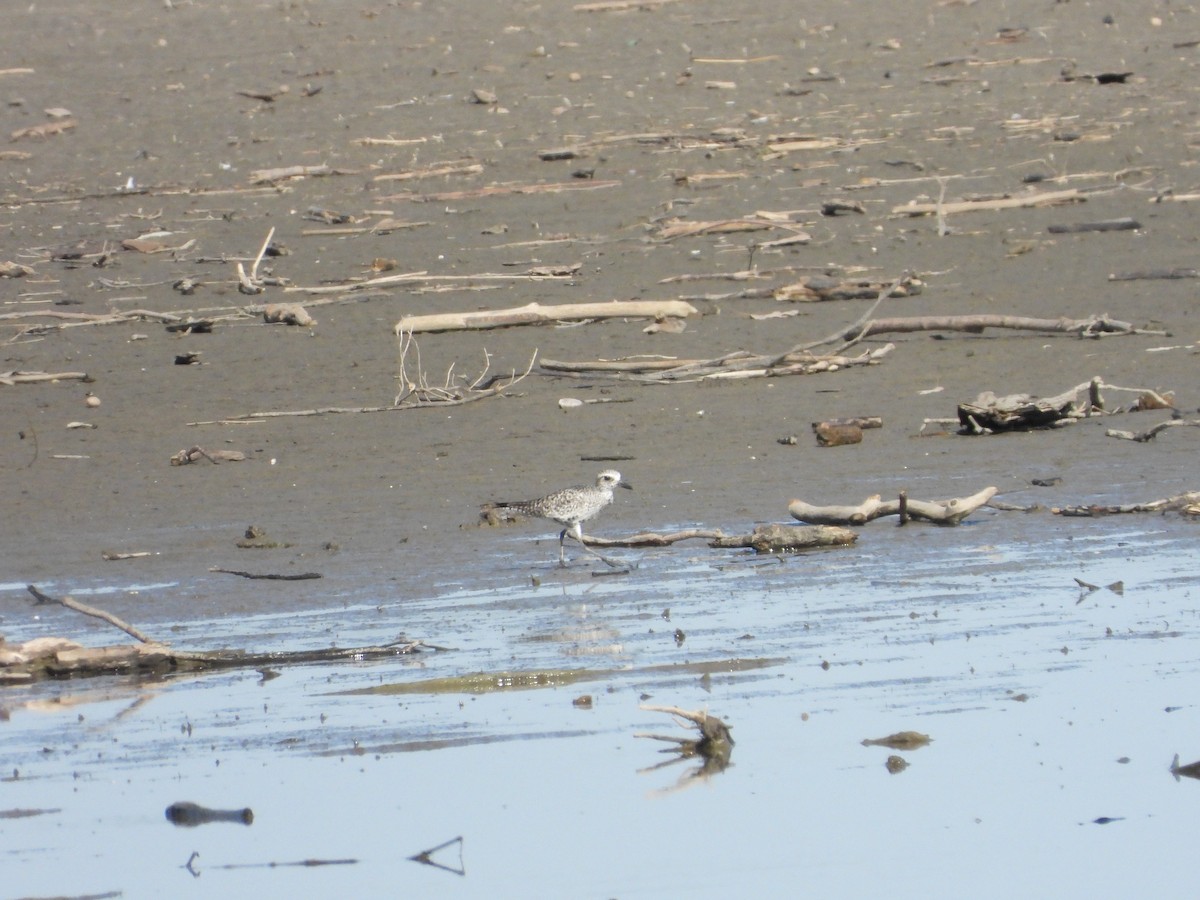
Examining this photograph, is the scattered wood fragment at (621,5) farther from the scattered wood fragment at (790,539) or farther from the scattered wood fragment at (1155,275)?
the scattered wood fragment at (790,539)

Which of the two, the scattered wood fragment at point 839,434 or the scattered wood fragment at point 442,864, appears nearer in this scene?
the scattered wood fragment at point 442,864

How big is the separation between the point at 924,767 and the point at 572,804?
3.69 feet

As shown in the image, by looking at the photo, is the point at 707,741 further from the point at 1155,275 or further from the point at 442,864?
the point at 1155,275

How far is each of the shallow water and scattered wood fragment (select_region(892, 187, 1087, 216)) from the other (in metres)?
8.85

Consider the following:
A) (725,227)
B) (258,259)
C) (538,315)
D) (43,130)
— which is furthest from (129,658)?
(43,130)

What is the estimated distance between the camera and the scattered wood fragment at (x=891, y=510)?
373 inches

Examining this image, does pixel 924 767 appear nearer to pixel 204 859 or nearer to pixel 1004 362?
pixel 204 859

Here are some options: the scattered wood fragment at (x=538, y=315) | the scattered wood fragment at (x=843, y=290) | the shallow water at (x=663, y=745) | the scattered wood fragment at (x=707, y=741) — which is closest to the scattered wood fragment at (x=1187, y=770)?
the shallow water at (x=663, y=745)

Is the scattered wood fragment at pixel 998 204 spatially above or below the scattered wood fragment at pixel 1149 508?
above

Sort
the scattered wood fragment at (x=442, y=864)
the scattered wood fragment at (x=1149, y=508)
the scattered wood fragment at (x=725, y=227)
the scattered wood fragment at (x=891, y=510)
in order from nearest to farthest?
the scattered wood fragment at (x=442, y=864) → the scattered wood fragment at (x=891, y=510) → the scattered wood fragment at (x=1149, y=508) → the scattered wood fragment at (x=725, y=227)

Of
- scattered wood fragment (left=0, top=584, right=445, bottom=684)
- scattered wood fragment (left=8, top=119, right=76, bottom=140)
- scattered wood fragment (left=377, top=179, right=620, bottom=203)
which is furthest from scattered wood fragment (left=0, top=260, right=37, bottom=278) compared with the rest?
scattered wood fragment (left=0, top=584, right=445, bottom=684)

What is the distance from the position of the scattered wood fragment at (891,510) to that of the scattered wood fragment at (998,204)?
8.28m

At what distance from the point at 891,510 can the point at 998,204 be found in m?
8.73

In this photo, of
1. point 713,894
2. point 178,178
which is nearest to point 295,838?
point 713,894
